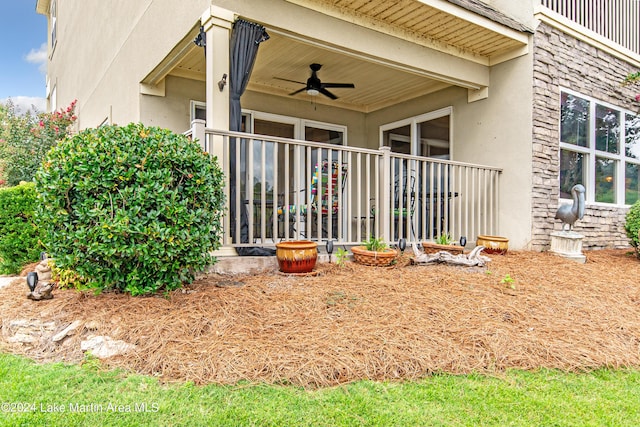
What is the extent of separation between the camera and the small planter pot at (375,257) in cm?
407

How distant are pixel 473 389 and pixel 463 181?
4773 millimetres

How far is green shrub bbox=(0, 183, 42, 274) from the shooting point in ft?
14.6

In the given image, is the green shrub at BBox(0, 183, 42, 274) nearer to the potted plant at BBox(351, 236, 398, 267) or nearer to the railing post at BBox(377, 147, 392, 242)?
the potted plant at BBox(351, 236, 398, 267)

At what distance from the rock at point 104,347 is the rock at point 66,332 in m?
0.19

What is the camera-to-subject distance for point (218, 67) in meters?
3.79

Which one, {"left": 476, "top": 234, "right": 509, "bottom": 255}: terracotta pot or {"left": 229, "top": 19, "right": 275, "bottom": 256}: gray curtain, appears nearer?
{"left": 229, "top": 19, "right": 275, "bottom": 256}: gray curtain

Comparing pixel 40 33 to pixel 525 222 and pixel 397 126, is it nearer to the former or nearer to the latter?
pixel 397 126

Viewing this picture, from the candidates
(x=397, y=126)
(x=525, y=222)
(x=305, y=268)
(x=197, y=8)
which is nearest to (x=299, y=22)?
(x=197, y=8)

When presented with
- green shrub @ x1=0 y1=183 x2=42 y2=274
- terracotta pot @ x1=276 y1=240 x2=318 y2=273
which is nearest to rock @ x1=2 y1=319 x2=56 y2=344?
terracotta pot @ x1=276 y1=240 x2=318 y2=273

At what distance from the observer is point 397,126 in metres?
7.31

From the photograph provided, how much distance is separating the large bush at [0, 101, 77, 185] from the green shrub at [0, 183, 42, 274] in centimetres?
446

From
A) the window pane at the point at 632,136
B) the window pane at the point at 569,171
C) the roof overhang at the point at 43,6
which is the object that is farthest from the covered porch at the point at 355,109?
the roof overhang at the point at 43,6

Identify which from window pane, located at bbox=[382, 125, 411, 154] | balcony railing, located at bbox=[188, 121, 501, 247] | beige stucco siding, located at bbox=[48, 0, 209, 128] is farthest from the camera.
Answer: window pane, located at bbox=[382, 125, 411, 154]

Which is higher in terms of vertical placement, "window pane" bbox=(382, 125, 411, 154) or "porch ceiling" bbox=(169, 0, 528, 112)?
"porch ceiling" bbox=(169, 0, 528, 112)
